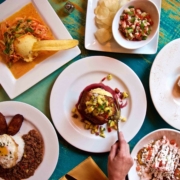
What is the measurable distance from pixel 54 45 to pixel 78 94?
0.38 metres

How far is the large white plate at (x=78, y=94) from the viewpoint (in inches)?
87.2

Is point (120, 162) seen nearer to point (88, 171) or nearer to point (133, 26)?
point (88, 171)

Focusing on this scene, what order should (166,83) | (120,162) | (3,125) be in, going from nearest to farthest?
(120,162) < (3,125) < (166,83)

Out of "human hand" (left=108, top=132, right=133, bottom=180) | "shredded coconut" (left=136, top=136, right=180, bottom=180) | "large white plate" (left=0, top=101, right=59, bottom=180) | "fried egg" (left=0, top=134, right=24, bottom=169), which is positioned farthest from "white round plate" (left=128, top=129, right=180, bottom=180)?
"fried egg" (left=0, top=134, right=24, bottom=169)

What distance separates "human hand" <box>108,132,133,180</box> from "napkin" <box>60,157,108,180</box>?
185 millimetres

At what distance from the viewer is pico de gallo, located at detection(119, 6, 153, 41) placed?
2197 millimetres

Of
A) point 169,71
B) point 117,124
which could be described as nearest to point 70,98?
point 117,124

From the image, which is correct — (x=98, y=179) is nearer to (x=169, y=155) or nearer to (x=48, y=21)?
(x=169, y=155)

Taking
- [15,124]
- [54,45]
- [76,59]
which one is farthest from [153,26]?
[15,124]

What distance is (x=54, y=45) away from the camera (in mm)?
2186

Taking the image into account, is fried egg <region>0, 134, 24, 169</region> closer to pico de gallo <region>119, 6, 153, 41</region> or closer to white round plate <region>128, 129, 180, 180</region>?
white round plate <region>128, 129, 180, 180</region>

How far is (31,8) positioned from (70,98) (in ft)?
2.29

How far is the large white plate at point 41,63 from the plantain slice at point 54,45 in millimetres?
47

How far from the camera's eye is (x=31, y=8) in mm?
2285
